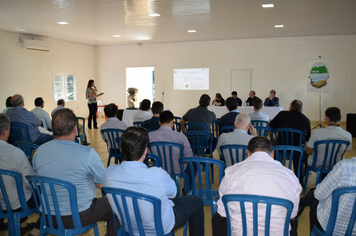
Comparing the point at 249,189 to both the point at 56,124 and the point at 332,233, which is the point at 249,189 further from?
the point at 56,124

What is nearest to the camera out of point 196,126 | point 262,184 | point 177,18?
point 262,184

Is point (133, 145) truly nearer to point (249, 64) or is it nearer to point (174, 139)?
point (174, 139)

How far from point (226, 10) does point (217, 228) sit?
5745mm

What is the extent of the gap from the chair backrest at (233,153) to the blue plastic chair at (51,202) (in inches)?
58.3

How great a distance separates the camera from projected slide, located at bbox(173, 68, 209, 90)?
1253 cm

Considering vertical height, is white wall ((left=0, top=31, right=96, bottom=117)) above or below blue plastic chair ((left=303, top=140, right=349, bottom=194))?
A: above

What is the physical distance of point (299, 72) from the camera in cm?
1118

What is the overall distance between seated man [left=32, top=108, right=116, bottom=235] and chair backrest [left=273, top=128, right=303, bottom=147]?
2.87 m

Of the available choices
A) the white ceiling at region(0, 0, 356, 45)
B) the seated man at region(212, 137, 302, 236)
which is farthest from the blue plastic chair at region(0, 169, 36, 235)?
the white ceiling at region(0, 0, 356, 45)

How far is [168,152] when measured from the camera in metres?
3.33

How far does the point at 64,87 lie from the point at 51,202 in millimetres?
10988

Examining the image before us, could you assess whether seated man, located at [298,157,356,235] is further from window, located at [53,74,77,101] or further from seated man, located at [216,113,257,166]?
window, located at [53,74,77,101]

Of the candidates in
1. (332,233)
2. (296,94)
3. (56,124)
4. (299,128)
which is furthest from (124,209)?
(296,94)

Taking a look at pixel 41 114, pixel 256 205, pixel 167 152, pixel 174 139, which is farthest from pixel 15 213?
pixel 41 114
